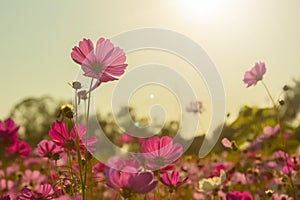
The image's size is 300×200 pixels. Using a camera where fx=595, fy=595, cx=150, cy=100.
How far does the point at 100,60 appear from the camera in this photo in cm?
150

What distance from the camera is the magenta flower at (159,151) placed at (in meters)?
1.66

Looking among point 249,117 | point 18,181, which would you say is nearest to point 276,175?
point 249,117

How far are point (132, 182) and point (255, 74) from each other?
1434 millimetres

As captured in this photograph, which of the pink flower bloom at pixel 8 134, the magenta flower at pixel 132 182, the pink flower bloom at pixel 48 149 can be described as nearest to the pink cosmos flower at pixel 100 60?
the magenta flower at pixel 132 182

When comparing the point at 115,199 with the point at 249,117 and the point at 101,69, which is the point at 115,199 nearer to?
the point at 101,69

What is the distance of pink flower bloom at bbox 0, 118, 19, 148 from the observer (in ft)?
8.73

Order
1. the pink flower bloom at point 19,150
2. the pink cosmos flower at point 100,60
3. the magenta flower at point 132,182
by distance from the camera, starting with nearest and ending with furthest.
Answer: the magenta flower at point 132,182 → the pink cosmos flower at point 100,60 → the pink flower bloom at point 19,150

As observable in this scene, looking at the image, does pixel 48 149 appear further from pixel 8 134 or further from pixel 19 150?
pixel 19 150

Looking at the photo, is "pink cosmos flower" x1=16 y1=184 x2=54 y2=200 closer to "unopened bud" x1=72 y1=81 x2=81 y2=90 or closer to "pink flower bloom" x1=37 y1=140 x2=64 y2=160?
"pink flower bloom" x1=37 y1=140 x2=64 y2=160

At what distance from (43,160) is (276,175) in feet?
11.5

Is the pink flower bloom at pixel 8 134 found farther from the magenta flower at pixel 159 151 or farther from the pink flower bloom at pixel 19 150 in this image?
the magenta flower at pixel 159 151

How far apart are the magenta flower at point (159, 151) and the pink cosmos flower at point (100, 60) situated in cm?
26

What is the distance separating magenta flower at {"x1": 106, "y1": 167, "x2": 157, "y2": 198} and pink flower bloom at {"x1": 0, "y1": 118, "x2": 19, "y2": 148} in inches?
54.0

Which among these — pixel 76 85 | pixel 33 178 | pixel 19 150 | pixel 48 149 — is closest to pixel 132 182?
pixel 76 85
